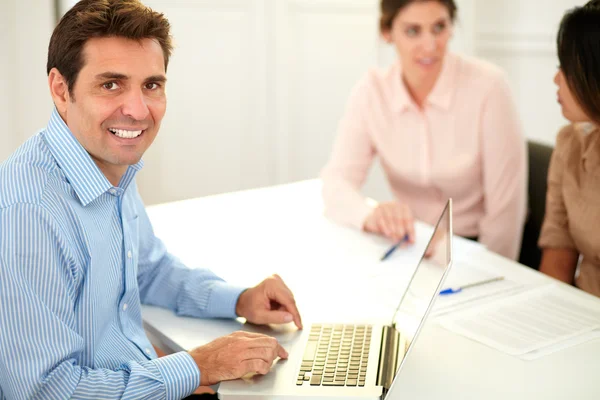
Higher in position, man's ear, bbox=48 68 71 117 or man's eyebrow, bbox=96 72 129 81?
man's eyebrow, bbox=96 72 129 81

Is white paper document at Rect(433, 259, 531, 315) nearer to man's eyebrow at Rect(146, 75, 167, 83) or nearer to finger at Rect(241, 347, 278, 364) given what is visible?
finger at Rect(241, 347, 278, 364)

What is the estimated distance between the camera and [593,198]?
6.11 ft

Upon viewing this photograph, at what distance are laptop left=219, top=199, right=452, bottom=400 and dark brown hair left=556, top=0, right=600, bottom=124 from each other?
0.46 meters

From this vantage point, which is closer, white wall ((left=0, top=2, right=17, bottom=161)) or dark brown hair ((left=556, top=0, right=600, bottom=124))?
dark brown hair ((left=556, top=0, right=600, bottom=124))

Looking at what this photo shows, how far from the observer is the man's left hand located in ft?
4.97

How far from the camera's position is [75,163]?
1.30 metres

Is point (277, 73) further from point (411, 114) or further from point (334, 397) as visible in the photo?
point (334, 397)

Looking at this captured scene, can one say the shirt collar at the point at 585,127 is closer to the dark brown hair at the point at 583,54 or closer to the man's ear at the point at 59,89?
the dark brown hair at the point at 583,54

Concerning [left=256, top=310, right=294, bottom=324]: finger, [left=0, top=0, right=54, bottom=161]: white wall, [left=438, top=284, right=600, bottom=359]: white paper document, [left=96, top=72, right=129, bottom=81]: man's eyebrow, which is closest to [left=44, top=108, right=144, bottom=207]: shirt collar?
[left=96, top=72, right=129, bottom=81]: man's eyebrow

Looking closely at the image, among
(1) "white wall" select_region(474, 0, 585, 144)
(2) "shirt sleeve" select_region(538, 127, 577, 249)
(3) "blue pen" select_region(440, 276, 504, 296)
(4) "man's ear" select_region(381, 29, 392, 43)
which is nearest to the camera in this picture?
(3) "blue pen" select_region(440, 276, 504, 296)

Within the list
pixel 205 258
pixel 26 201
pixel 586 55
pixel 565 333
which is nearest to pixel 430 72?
pixel 586 55

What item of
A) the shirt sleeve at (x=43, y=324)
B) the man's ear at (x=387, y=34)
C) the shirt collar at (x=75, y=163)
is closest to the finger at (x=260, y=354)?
the shirt sleeve at (x=43, y=324)

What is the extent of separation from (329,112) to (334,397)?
3001mm

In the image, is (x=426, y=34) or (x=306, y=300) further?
(x=426, y=34)
